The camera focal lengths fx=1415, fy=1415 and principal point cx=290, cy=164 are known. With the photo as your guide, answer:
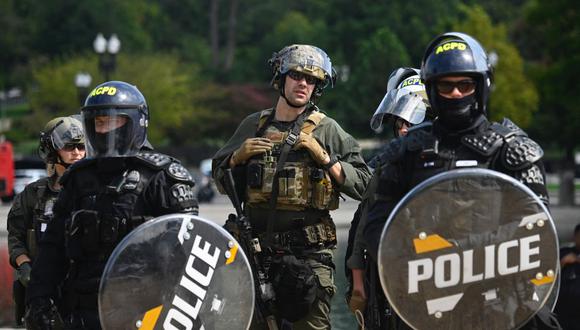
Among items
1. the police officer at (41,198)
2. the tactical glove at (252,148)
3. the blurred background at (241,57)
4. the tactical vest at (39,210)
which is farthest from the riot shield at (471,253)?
the blurred background at (241,57)

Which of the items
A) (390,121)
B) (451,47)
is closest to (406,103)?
(390,121)

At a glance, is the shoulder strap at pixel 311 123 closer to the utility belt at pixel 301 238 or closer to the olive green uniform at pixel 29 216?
the utility belt at pixel 301 238

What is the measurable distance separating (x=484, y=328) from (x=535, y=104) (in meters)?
51.0

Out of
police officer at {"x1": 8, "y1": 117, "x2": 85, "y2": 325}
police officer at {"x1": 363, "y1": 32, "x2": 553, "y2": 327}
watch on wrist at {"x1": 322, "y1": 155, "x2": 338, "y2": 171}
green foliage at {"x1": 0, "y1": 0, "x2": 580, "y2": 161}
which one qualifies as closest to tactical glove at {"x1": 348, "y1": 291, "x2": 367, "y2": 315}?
police officer at {"x1": 363, "y1": 32, "x2": 553, "y2": 327}

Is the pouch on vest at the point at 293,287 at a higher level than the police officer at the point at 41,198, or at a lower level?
lower

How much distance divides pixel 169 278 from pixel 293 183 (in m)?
1.85

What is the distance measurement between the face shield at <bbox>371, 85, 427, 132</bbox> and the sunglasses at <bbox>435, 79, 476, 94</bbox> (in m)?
1.99

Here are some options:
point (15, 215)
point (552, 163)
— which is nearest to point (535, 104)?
point (552, 163)

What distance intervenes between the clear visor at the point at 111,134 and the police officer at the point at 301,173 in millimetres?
1270

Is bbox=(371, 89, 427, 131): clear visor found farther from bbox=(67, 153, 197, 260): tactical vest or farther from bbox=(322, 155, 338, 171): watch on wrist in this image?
bbox=(67, 153, 197, 260): tactical vest

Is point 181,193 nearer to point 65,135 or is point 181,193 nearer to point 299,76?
point 299,76

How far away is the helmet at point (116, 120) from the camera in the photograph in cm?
624


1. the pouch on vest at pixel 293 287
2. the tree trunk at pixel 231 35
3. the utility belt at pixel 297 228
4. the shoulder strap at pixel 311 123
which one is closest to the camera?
the pouch on vest at pixel 293 287

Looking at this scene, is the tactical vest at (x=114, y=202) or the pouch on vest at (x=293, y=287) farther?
the pouch on vest at (x=293, y=287)
